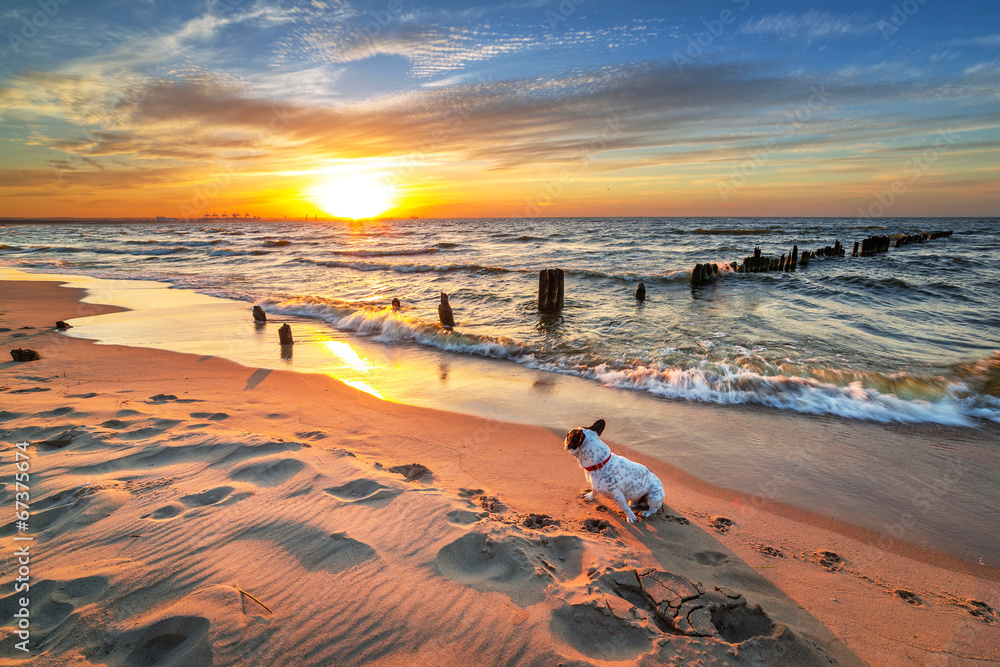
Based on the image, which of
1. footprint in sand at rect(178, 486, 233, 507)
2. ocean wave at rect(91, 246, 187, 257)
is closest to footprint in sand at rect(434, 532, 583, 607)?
footprint in sand at rect(178, 486, 233, 507)

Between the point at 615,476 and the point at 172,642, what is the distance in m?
3.29

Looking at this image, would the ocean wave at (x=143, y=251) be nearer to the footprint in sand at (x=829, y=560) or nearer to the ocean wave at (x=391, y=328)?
the ocean wave at (x=391, y=328)

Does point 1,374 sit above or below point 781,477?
above

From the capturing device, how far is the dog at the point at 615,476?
3.95 metres

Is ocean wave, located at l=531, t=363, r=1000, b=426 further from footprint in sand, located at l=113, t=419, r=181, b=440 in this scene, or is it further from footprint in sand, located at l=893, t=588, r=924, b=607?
footprint in sand, located at l=113, t=419, r=181, b=440

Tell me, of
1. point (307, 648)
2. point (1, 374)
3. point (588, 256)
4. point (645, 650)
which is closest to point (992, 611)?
point (645, 650)

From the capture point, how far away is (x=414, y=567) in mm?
2955

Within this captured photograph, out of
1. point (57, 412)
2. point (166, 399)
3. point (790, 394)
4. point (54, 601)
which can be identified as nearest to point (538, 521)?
point (54, 601)

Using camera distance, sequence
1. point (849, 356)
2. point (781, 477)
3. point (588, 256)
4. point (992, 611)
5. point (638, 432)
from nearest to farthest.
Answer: point (992, 611), point (781, 477), point (638, 432), point (849, 356), point (588, 256)

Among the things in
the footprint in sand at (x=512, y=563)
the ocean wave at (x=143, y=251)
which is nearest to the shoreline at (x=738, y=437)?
the footprint in sand at (x=512, y=563)

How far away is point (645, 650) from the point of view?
248 cm

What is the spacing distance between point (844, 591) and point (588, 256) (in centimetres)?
3022

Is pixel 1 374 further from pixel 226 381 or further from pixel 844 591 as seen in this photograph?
pixel 844 591

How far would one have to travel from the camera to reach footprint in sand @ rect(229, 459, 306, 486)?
156 inches
